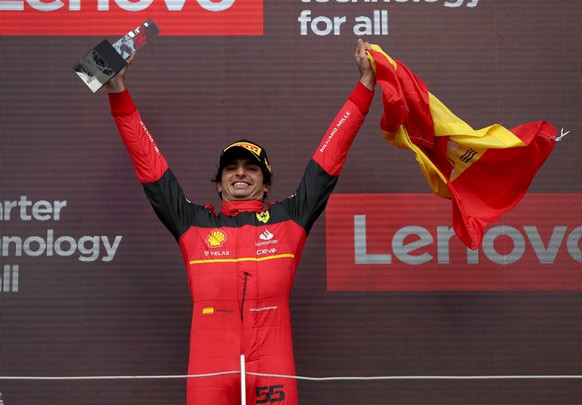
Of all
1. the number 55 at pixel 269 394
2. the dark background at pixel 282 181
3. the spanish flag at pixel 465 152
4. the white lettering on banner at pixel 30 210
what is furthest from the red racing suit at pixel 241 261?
the white lettering on banner at pixel 30 210

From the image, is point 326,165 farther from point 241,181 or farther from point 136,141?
point 136,141

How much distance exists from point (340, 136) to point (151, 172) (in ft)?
1.76

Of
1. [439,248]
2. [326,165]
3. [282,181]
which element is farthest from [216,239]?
[439,248]

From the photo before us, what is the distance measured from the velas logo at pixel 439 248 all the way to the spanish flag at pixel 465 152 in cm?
23

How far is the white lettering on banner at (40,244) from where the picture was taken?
8.30 ft

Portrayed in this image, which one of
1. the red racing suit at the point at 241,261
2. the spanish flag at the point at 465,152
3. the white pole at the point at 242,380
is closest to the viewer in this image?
the white pole at the point at 242,380

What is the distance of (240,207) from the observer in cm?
Answer: 215

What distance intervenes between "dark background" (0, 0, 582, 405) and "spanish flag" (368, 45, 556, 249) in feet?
0.81

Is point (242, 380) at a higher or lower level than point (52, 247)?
lower

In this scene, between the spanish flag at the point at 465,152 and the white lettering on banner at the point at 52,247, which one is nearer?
the spanish flag at the point at 465,152

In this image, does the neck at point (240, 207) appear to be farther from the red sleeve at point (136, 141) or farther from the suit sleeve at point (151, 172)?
the red sleeve at point (136, 141)

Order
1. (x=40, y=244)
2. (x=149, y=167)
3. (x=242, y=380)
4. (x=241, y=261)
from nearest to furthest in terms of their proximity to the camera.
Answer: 1. (x=242, y=380)
2. (x=241, y=261)
3. (x=149, y=167)
4. (x=40, y=244)

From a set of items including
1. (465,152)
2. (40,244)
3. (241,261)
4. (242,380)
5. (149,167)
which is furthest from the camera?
(40,244)

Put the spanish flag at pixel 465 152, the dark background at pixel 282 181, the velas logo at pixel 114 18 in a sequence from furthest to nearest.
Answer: the velas logo at pixel 114 18 → the dark background at pixel 282 181 → the spanish flag at pixel 465 152
